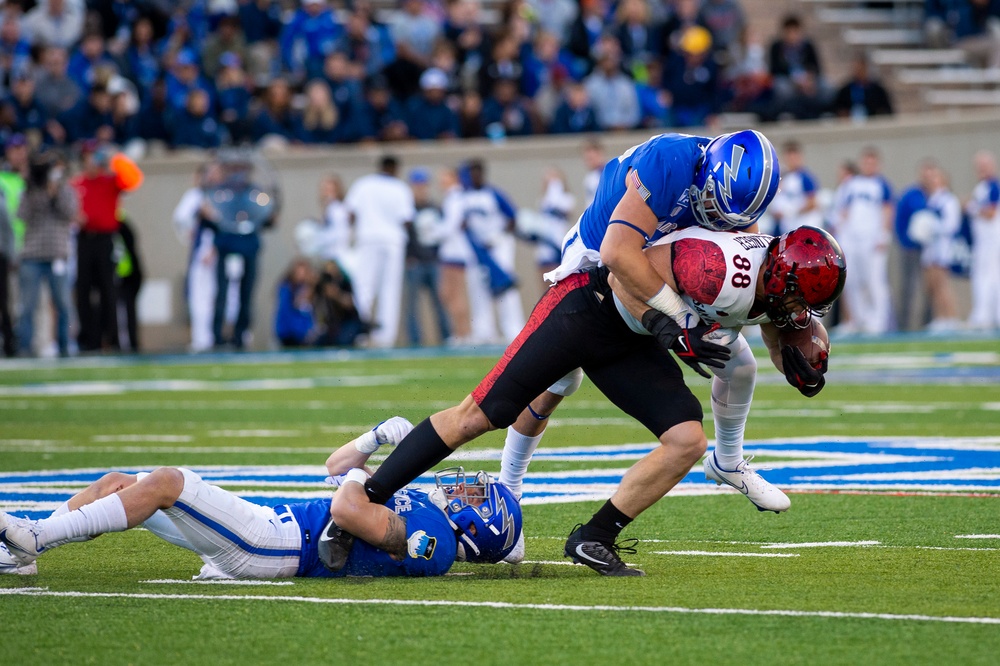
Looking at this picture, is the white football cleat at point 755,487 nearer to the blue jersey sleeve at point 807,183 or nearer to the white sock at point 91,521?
the white sock at point 91,521

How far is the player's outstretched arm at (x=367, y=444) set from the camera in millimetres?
5805

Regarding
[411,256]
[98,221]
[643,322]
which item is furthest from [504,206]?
[643,322]

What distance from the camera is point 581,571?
19.1 feet

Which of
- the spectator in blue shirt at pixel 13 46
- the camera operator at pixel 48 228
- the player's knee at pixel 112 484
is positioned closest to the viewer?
the player's knee at pixel 112 484

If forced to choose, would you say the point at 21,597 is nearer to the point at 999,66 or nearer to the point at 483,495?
the point at 483,495

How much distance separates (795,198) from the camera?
21500mm

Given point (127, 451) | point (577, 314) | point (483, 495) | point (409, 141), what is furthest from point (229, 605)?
point (409, 141)

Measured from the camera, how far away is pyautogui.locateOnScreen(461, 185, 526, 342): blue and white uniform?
2089 centimetres

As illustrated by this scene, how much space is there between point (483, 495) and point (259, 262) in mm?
16787

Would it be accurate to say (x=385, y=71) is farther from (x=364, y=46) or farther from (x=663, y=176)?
(x=663, y=176)

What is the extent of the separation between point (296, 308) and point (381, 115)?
3.48m

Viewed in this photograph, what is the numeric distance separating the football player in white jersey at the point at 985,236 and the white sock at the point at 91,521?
18208 millimetres

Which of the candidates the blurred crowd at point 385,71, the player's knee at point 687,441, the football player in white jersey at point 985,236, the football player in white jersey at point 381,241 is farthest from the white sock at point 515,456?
the football player in white jersey at point 985,236

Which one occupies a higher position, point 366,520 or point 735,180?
point 735,180
